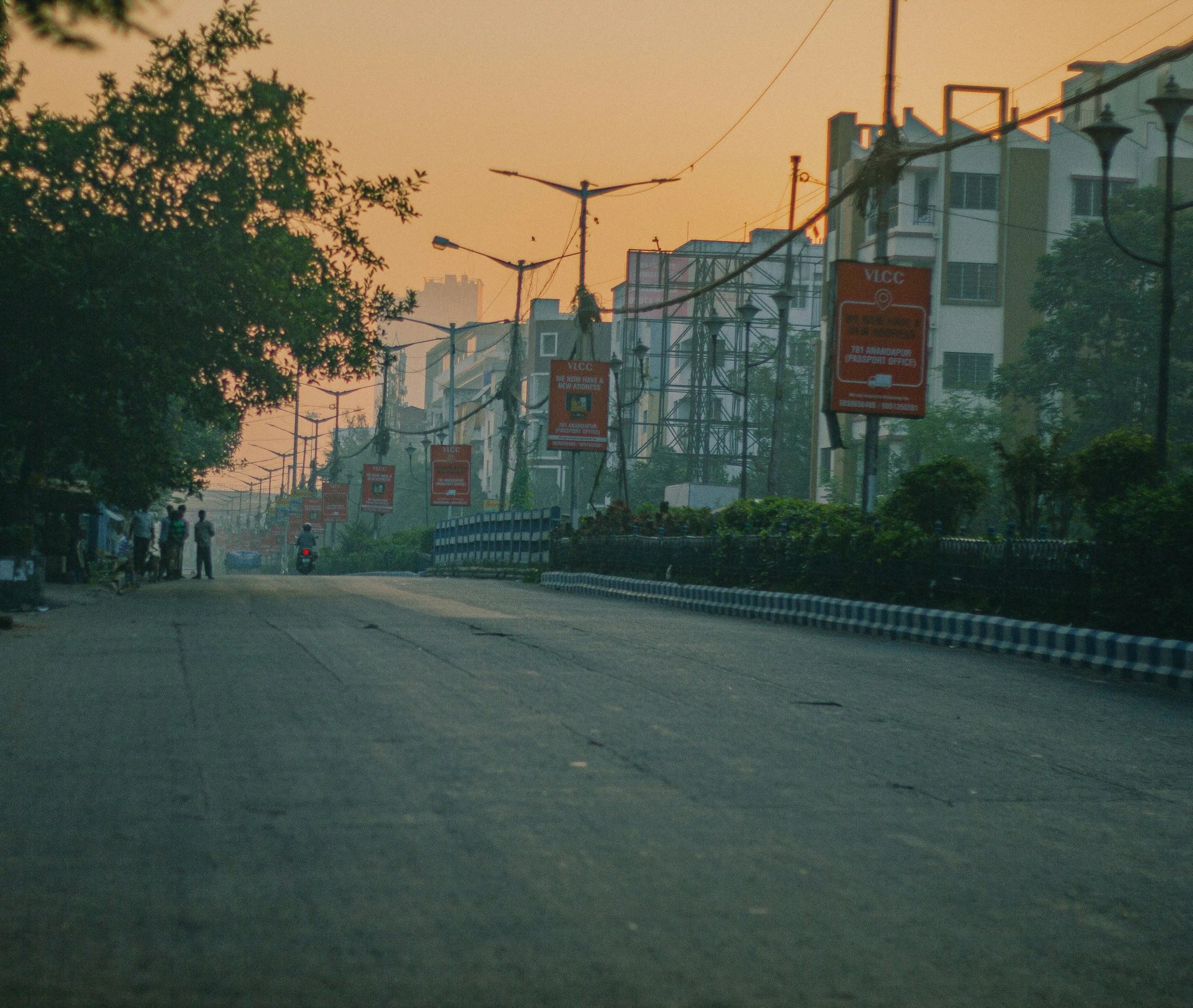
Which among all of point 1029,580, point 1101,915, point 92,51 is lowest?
point 1101,915

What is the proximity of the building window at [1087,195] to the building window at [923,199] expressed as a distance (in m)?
5.60

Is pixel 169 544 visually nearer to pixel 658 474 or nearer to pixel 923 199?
pixel 923 199

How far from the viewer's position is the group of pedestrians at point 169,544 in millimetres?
30656

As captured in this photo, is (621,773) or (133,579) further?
(133,579)

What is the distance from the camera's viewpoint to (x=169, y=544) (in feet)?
115

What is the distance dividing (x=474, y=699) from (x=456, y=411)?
5407 inches

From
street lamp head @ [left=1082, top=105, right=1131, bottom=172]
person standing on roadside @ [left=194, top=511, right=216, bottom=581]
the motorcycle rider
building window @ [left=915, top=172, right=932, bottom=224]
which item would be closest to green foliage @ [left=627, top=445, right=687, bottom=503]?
building window @ [left=915, top=172, right=932, bottom=224]

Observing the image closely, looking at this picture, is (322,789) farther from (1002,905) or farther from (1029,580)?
(1029,580)

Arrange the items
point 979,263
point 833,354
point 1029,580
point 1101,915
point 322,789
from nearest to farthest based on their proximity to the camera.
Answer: point 1101,915
point 322,789
point 1029,580
point 833,354
point 979,263

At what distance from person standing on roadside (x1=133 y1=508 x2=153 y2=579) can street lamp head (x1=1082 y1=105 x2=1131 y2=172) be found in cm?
1998

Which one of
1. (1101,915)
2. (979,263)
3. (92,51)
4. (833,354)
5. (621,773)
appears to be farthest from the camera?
(979,263)

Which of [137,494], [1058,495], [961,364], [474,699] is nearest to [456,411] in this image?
[961,364]

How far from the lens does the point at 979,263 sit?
57.3m

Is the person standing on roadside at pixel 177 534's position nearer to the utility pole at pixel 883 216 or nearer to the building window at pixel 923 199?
the utility pole at pixel 883 216
